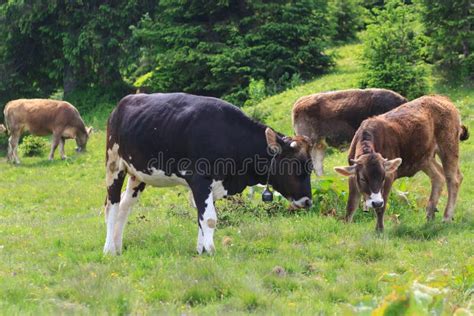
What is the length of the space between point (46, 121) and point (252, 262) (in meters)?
18.3

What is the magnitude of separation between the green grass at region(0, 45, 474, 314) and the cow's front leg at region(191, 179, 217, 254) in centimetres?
22

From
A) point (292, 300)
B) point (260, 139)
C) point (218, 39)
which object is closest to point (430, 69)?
point (218, 39)

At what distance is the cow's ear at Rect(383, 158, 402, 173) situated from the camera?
1010 cm

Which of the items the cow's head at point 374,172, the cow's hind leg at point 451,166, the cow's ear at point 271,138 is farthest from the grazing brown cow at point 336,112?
the cow's ear at point 271,138

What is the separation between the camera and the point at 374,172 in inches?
398

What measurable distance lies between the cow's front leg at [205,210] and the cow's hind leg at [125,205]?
3.87ft

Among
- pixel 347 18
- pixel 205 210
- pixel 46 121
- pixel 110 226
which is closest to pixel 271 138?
pixel 205 210

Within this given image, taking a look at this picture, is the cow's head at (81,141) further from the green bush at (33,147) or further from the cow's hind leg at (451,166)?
the cow's hind leg at (451,166)

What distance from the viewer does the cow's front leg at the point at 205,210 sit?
9031mm

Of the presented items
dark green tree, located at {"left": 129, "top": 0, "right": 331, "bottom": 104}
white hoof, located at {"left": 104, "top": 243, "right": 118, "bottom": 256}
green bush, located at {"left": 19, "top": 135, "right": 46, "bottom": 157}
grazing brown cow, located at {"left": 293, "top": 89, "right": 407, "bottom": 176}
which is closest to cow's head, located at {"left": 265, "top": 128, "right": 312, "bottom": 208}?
white hoof, located at {"left": 104, "top": 243, "right": 118, "bottom": 256}

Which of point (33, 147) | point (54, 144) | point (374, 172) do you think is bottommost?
point (33, 147)

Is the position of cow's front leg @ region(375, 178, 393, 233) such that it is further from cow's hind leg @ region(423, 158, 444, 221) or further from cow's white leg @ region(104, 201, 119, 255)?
cow's white leg @ region(104, 201, 119, 255)

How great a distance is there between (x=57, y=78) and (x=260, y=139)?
30.0 metres

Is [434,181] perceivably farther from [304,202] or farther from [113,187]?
[113,187]
